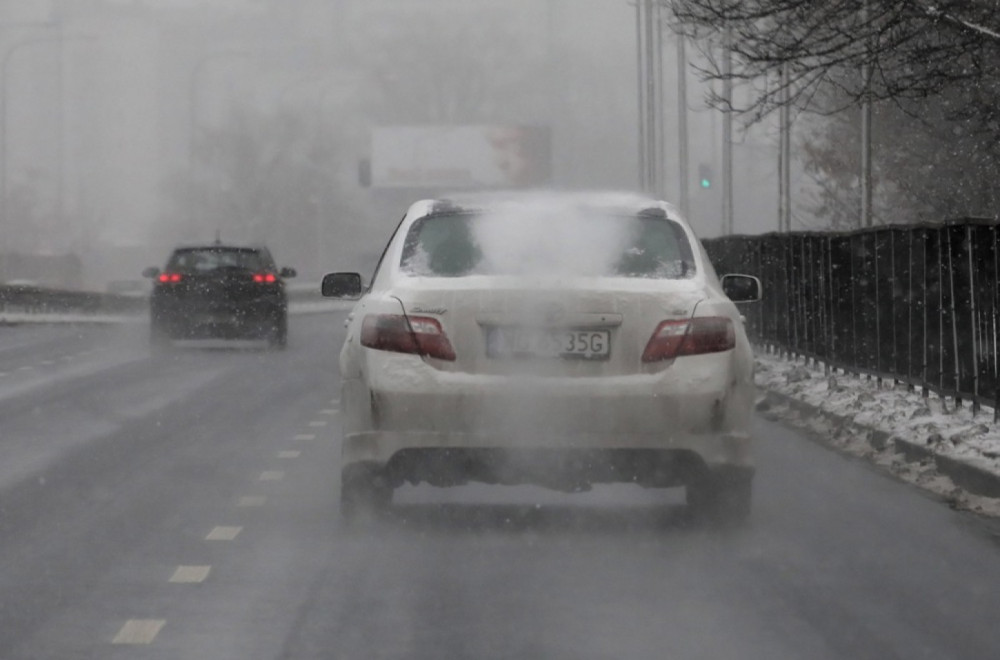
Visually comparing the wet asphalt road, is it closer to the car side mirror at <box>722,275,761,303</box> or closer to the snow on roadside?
the snow on roadside

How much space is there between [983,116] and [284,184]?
270 feet

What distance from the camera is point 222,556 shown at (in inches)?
356

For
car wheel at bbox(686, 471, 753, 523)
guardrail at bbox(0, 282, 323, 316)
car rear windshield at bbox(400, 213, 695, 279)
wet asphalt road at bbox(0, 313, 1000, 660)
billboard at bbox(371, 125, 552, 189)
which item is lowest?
Answer: wet asphalt road at bbox(0, 313, 1000, 660)

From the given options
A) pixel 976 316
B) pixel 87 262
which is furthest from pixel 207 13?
A: pixel 976 316

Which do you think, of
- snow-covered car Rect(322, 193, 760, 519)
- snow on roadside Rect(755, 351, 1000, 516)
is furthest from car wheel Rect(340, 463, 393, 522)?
snow on roadside Rect(755, 351, 1000, 516)

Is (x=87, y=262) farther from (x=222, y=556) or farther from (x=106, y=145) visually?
(x=222, y=556)

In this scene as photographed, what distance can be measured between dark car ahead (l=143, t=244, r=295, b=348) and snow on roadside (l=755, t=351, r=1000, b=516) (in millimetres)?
11186

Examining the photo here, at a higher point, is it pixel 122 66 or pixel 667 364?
pixel 122 66

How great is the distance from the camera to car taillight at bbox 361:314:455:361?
9281mm

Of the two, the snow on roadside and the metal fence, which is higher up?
the metal fence

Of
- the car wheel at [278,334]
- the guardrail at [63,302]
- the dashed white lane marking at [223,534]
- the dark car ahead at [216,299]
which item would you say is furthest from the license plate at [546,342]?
the guardrail at [63,302]

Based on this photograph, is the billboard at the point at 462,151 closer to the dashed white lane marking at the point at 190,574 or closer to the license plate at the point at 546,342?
the license plate at the point at 546,342

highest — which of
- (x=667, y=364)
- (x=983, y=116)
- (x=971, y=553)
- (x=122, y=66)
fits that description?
(x=122, y=66)

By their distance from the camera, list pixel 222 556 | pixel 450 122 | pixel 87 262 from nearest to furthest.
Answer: pixel 222 556
pixel 87 262
pixel 450 122
